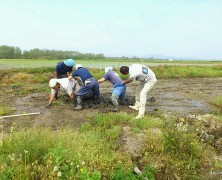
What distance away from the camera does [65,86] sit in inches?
371

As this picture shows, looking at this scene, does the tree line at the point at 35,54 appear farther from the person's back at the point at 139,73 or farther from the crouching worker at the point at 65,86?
the person's back at the point at 139,73

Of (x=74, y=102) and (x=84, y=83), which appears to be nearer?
(x=84, y=83)

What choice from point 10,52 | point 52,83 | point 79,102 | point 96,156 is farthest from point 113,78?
point 10,52

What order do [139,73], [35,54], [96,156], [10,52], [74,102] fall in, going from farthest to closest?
[35,54]
[10,52]
[74,102]
[139,73]
[96,156]

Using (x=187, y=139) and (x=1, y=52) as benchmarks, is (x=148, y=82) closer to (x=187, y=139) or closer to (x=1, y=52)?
(x=187, y=139)

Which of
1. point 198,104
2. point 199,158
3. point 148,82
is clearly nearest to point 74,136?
point 199,158

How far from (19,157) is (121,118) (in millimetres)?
3450

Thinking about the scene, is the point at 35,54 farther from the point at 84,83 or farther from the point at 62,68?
the point at 84,83

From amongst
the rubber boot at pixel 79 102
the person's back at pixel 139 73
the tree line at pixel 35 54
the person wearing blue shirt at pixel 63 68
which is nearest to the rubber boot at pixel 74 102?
the rubber boot at pixel 79 102

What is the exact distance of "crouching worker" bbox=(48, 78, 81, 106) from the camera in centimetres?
929

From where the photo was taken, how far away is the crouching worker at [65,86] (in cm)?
929

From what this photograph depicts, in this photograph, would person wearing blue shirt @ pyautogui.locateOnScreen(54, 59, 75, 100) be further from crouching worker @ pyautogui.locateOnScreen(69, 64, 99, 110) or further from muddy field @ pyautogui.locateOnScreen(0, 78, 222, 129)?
muddy field @ pyautogui.locateOnScreen(0, 78, 222, 129)

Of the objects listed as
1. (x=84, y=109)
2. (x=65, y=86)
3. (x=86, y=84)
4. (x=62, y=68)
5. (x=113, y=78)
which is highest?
(x=62, y=68)

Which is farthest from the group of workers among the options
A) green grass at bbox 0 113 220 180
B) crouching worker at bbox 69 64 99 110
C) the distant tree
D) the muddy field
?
the distant tree
